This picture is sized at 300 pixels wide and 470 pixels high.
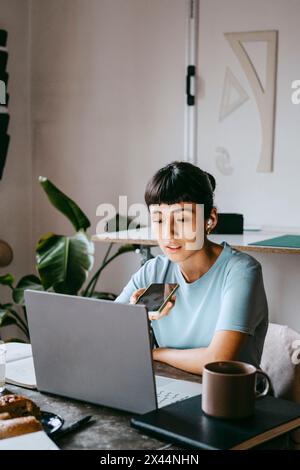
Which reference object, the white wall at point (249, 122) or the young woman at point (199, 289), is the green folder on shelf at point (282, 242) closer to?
the white wall at point (249, 122)

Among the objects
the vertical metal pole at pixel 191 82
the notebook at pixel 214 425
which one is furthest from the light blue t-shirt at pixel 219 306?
the vertical metal pole at pixel 191 82

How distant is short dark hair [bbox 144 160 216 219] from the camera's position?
1.64m

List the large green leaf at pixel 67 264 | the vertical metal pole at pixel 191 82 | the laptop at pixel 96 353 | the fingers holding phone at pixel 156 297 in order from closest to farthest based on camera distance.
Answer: the laptop at pixel 96 353, the fingers holding phone at pixel 156 297, the large green leaf at pixel 67 264, the vertical metal pole at pixel 191 82

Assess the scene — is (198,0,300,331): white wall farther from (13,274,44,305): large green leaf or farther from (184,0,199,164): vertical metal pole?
(13,274,44,305): large green leaf

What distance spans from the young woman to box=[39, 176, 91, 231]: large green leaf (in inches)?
56.2

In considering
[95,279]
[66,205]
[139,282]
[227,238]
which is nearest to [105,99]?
[66,205]

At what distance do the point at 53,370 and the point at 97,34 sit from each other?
2.74 m

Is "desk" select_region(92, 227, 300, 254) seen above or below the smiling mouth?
below

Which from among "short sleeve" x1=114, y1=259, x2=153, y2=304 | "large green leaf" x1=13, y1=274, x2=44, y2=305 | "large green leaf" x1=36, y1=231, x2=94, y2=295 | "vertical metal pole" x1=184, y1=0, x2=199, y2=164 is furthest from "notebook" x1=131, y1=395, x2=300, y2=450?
"vertical metal pole" x1=184, y1=0, x2=199, y2=164

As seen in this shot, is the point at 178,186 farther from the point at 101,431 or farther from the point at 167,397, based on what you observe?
the point at 101,431

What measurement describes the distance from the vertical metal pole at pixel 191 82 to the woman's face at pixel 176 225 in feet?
6.10

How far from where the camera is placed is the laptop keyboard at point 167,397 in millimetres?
1261
